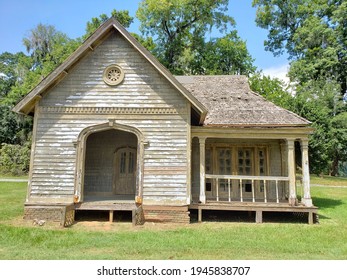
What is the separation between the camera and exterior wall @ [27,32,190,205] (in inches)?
414

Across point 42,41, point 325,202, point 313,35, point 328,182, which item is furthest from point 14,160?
point 313,35

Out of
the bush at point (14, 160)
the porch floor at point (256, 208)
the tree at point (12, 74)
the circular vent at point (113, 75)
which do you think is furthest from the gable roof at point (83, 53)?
the tree at point (12, 74)

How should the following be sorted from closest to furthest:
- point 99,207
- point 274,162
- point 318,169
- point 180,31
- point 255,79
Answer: point 99,207
point 274,162
point 318,169
point 255,79
point 180,31

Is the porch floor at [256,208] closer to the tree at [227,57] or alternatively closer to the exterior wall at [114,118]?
the exterior wall at [114,118]

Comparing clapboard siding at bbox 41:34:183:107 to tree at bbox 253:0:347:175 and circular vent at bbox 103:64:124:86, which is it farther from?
tree at bbox 253:0:347:175

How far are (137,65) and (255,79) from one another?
993 inches

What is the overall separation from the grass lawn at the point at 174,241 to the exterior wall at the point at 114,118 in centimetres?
144

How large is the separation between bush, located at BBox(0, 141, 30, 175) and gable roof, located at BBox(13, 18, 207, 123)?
23465mm

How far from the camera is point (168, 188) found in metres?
10.5

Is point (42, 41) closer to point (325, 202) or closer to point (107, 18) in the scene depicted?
point (107, 18)

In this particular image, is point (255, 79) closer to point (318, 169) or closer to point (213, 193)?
point (318, 169)

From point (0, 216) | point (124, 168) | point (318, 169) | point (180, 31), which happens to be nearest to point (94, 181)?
point (124, 168)

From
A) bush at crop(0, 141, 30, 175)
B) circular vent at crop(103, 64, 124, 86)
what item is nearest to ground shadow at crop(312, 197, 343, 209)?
circular vent at crop(103, 64, 124, 86)

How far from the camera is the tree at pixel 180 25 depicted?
38094 millimetres
